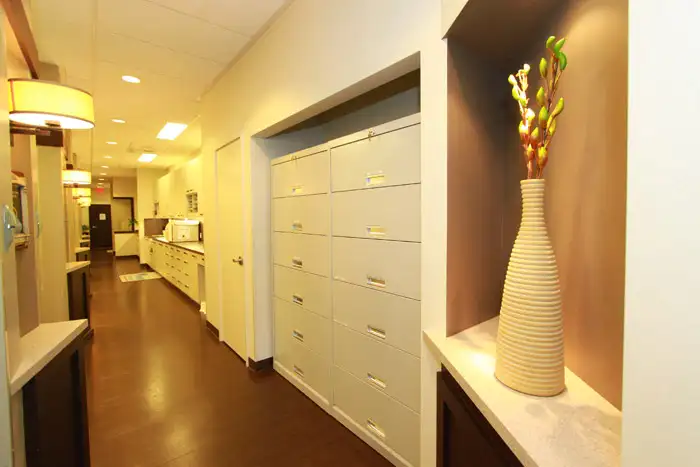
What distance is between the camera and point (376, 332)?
1827 mm

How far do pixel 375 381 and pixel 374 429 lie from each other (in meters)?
0.29

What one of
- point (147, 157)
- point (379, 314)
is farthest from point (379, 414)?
point (147, 157)

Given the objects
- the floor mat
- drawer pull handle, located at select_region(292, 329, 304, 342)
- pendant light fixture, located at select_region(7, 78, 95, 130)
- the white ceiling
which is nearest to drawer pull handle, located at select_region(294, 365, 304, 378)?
drawer pull handle, located at select_region(292, 329, 304, 342)

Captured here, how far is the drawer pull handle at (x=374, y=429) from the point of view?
6.06 ft

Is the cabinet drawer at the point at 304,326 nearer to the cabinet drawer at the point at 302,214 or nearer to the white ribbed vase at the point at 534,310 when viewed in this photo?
the cabinet drawer at the point at 302,214

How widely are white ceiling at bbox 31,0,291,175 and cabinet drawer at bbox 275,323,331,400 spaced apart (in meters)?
2.36

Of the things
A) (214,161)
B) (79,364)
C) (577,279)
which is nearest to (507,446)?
(577,279)

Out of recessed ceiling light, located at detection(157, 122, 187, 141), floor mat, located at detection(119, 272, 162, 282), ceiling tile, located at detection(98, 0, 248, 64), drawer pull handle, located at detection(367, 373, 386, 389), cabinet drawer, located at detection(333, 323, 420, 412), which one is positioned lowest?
floor mat, located at detection(119, 272, 162, 282)

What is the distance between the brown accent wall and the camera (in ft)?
2.51

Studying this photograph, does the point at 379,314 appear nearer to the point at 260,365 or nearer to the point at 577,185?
the point at 577,185

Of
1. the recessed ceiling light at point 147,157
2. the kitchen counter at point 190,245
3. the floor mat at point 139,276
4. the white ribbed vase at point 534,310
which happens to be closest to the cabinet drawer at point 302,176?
the white ribbed vase at point 534,310

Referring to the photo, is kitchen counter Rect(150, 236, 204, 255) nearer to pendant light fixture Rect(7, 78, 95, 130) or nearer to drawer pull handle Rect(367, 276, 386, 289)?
pendant light fixture Rect(7, 78, 95, 130)

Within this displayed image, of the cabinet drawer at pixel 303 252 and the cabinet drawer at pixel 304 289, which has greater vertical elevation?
the cabinet drawer at pixel 303 252

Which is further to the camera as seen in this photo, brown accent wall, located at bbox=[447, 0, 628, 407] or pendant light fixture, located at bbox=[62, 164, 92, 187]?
pendant light fixture, located at bbox=[62, 164, 92, 187]
